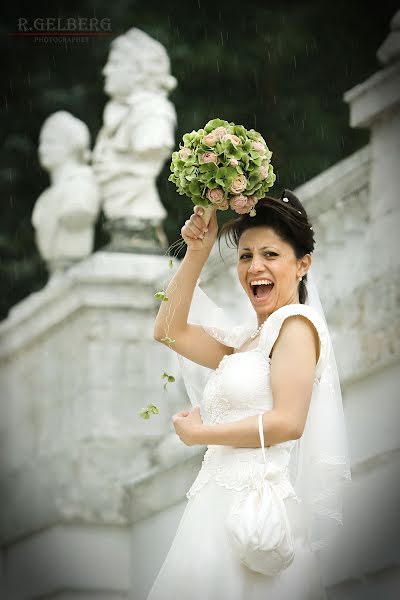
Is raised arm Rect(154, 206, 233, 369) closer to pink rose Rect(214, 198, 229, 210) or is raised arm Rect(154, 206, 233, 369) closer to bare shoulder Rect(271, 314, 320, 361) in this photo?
pink rose Rect(214, 198, 229, 210)

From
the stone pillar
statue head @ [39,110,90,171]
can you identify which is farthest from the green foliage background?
the stone pillar

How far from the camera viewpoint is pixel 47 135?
760 centimetres

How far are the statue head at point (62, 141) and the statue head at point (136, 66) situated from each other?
13.3 inches

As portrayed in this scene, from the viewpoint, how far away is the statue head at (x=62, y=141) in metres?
7.52

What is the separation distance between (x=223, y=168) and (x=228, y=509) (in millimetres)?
967

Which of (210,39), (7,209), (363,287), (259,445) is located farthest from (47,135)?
(259,445)

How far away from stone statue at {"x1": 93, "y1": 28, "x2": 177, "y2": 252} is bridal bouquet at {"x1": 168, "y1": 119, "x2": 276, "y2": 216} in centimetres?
408

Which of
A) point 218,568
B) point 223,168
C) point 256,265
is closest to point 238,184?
point 223,168

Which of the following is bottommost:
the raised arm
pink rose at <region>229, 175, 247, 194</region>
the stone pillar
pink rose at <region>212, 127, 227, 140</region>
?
the raised arm

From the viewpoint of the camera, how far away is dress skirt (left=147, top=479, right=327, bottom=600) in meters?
3.15

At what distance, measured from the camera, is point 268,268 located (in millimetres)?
3330

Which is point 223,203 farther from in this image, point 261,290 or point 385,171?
point 385,171

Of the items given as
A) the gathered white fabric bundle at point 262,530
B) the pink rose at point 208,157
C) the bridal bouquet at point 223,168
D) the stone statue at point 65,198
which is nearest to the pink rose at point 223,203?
the bridal bouquet at point 223,168

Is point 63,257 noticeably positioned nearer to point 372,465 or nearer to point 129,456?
point 129,456
